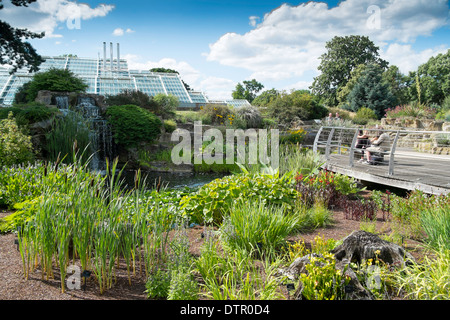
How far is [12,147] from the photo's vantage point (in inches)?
262

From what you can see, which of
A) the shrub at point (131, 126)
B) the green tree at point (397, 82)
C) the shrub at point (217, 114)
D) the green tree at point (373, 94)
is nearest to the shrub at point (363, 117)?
the green tree at point (373, 94)

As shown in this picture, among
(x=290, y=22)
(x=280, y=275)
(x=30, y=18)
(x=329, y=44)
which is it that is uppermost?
(x=329, y=44)

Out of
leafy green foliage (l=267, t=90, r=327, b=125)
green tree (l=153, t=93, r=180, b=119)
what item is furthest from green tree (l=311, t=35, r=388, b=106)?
green tree (l=153, t=93, r=180, b=119)

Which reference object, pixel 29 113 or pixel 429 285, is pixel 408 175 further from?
pixel 29 113

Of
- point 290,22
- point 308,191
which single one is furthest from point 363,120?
point 308,191

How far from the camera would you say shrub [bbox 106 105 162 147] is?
12219mm

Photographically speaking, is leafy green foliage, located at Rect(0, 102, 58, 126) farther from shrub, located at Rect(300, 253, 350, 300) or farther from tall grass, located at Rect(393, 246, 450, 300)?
tall grass, located at Rect(393, 246, 450, 300)

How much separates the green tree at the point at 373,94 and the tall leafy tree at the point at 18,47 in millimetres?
22983

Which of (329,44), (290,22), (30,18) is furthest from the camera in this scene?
(329,44)

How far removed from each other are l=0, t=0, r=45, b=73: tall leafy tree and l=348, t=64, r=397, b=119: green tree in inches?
905

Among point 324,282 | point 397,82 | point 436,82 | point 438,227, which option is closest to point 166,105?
point 438,227

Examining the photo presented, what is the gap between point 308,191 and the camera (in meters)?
5.50

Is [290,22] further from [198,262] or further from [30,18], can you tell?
[30,18]

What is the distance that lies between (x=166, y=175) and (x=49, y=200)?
8.41 metres
